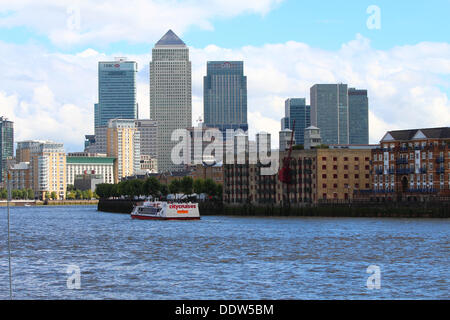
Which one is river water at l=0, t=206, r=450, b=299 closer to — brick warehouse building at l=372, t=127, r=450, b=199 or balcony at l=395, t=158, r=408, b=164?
brick warehouse building at l=372, t=127, r=450, b=199

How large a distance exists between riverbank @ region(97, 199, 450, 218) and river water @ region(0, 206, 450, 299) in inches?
1453

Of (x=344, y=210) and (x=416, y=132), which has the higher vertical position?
(x=416, y=132)

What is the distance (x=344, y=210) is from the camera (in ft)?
499

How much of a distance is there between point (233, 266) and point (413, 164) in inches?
4233

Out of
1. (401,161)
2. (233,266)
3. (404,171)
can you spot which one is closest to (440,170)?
(404,171)

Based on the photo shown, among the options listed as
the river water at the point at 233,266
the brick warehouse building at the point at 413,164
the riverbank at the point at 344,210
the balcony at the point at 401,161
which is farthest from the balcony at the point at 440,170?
the river water at the point at 233,266

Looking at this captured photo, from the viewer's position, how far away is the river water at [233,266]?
45.8 metres

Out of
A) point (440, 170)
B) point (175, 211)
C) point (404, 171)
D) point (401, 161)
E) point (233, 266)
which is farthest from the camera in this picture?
point (401, 161)

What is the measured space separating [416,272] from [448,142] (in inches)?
4091

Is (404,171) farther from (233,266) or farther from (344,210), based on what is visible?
(233,266)

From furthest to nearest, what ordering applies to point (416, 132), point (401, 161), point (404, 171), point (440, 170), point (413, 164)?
point (401, 161) → point (416, 132) → point (404, 171) → point (413, 164) → point (440, 170)

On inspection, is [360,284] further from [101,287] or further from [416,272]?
[101,287]
